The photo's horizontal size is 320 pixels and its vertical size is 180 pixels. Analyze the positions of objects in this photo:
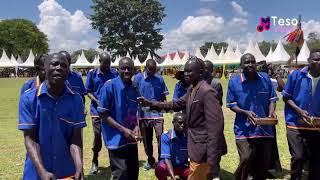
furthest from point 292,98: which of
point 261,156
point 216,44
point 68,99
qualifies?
point 216,44

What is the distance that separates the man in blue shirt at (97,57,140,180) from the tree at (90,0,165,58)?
7039 centimetres

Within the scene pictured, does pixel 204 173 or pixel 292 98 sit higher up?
pixel 292 98

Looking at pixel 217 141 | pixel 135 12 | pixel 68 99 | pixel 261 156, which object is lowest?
pixel 261 156

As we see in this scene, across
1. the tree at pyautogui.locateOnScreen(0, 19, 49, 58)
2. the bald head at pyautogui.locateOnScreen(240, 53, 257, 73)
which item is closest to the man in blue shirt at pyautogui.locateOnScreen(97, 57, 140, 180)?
the bald head at pyautogui.locateOnScreen(240, 53, 257, 73)

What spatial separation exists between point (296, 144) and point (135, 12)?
72071 millimetres

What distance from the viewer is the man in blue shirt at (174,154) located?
21.3ft

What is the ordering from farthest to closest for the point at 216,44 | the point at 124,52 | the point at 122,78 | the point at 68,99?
the point at 216,44, the point at 124,52, the point at 122,78, the point at 68,99

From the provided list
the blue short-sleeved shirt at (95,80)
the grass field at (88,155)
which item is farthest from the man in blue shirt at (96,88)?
the grass field at (88,155)

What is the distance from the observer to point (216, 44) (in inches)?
5807

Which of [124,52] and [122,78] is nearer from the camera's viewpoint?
[122,78]

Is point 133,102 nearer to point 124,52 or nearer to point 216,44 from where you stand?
point 124,52

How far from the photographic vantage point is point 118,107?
5.62 meters

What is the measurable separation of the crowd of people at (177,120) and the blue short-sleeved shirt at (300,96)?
1 centimetres

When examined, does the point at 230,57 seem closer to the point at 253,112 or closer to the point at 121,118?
the point at 253,112
